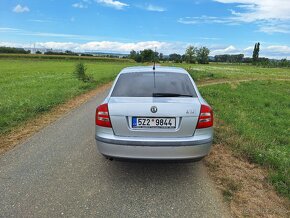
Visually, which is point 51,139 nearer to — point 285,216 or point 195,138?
point 195,138

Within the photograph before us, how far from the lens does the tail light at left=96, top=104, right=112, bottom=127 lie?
4121 mm

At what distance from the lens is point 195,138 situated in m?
4.05

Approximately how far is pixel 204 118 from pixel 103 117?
55.7 inches

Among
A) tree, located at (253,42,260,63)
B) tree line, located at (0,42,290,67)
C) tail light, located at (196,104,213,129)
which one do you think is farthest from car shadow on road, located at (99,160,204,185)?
tree, located at (253,42,260,63)

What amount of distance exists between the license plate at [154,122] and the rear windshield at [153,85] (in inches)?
20.5

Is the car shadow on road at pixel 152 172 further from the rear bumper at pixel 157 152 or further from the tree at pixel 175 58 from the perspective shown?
the tree at pixel 175 58

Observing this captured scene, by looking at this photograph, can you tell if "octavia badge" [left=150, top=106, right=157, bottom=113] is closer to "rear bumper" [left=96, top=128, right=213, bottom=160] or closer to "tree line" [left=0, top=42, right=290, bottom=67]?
"rear bumper" [left=96, top=128, right=213, bottom=160]

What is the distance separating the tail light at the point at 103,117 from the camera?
13.5 feet

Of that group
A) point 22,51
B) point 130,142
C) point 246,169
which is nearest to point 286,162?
point 246,169

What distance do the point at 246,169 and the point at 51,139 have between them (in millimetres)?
3946

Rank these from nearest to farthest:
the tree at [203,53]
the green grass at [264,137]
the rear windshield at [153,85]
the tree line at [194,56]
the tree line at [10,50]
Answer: the rear windshield at [153,85] < the green grass at [264,137] < the tree line at [194,56] < the tree line at [10,50] < the tree at [203,53]

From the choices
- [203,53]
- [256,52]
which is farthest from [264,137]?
[203,53]

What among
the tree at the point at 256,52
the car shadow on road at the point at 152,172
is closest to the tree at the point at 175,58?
the tree at the point at 256,52

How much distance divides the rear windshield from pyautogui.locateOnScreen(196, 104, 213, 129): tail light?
1.28 ft
